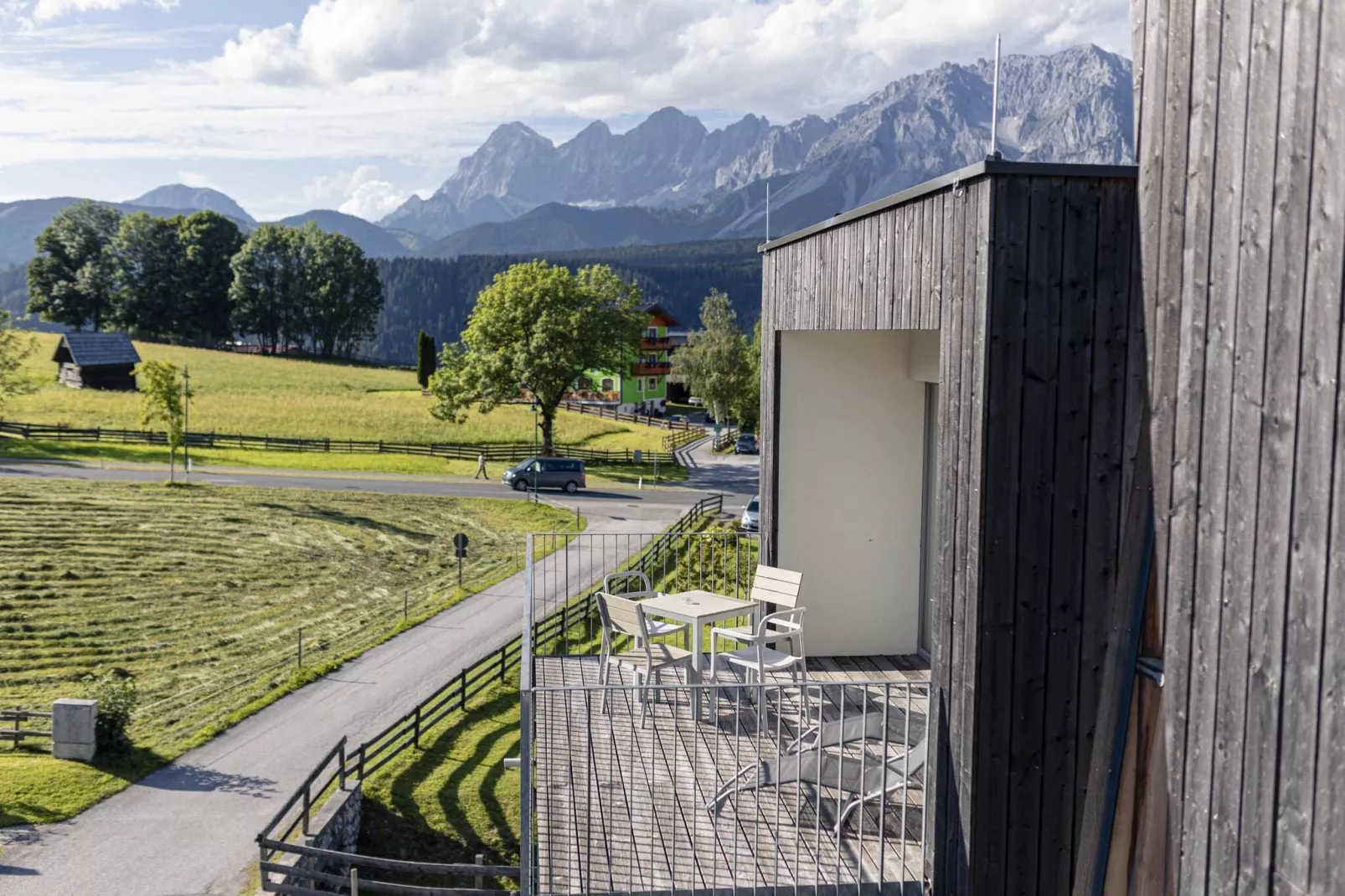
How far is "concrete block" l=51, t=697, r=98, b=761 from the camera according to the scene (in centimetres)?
1347

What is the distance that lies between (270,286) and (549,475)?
50.6 m

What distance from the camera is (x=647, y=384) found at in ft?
222

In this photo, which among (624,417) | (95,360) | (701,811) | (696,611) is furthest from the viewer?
(624,417)

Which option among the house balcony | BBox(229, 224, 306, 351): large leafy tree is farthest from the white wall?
BBox(229, 224, 306, 351): large leafy tree

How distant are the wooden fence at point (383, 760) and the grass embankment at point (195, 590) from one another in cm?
245

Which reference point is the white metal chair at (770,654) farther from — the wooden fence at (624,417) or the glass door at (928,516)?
the wooden fence at (624,417)

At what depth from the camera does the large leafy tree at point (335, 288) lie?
3140 inches

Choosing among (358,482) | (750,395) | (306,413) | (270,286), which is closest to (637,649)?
(358,482)

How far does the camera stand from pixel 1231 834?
3500 millimetres

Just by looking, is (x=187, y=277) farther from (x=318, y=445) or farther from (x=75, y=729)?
(x=75, y=729)

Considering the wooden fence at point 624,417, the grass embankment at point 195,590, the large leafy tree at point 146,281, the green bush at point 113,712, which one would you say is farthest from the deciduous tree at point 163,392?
the large leafy tree at point 146,281

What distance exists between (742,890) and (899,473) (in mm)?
3844

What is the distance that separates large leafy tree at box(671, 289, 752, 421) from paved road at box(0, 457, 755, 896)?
26666 mm

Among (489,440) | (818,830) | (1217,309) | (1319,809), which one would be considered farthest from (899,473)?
(489,440)
